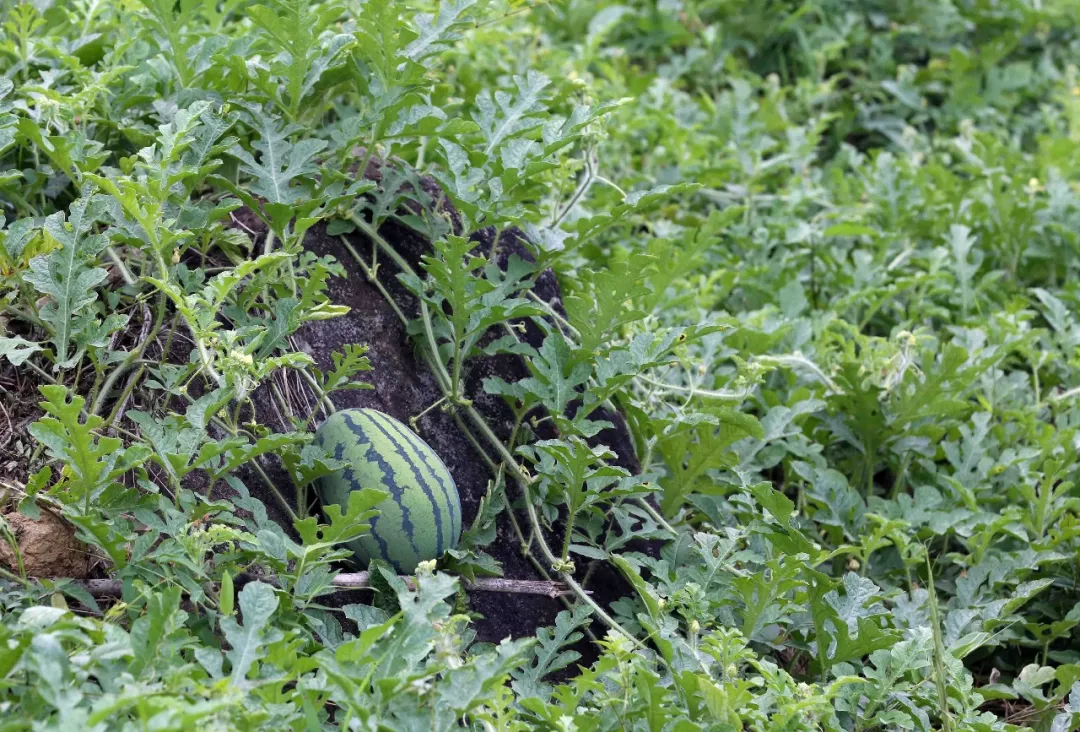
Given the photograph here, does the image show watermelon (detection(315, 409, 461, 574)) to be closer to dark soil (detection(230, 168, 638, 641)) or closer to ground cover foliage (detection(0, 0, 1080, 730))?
ground cover foliage (detection(0, 0, 1080, 730))

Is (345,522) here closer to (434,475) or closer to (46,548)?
(434,475)

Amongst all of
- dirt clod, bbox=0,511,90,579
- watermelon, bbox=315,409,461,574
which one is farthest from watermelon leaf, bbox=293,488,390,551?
dirt clod, bbox=0,511,90,579

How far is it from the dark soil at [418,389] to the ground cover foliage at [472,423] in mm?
47

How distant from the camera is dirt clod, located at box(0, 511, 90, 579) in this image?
2.51m

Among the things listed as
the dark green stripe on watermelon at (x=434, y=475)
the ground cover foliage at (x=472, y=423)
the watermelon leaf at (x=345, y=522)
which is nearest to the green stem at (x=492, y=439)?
the ground cover foliage at (x=472, y=423)

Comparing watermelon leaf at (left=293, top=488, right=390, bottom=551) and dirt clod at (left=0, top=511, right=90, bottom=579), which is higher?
watermelon leaf at (left=293, top=488, right=390, bottom=551)

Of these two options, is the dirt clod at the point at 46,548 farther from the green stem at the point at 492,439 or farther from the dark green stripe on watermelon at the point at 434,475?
the green stem at the point at 492,439

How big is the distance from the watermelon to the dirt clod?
1.82 feet

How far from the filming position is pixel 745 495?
3164 mm

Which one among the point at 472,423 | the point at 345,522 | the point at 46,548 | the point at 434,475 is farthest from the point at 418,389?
the point at 46,548

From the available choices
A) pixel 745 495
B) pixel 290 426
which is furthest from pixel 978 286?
pixel 290 426

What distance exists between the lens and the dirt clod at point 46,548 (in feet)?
8.23

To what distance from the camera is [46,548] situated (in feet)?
8.28

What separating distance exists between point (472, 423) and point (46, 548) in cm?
111
